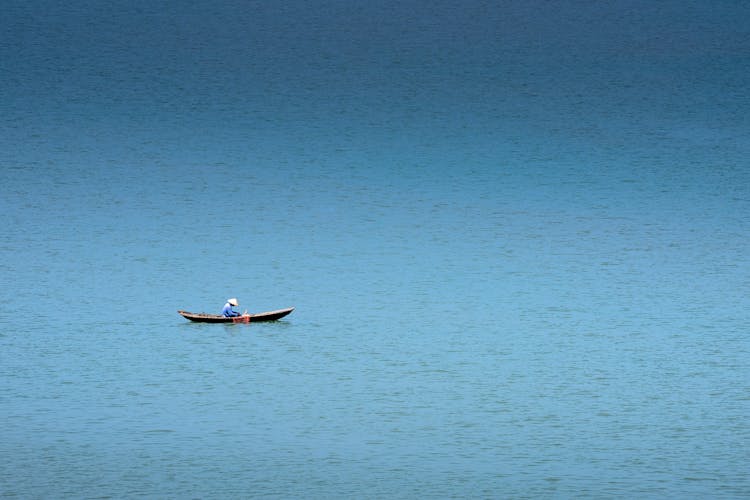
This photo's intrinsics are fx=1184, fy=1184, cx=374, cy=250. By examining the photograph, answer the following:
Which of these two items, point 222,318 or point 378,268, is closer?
point 222,318

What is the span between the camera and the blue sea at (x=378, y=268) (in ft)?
86.4

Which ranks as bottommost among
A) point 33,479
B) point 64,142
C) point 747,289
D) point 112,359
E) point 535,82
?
point 33,479

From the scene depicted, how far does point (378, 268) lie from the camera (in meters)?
66.4

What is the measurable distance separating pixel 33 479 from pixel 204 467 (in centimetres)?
348

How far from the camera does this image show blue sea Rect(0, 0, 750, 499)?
86.4ft

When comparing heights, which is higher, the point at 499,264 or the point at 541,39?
the point at 541,39

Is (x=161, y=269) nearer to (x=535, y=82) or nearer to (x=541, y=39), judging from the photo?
(x=535, y=82)

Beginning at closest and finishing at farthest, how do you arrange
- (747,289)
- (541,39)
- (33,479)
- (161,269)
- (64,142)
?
(33,479), (747,289), (161,269), (64,142), (541,39)

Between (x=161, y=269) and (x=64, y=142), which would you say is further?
(x=64, y=142)

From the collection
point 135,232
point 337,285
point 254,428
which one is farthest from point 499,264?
point 254,428

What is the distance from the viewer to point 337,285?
6016 cm

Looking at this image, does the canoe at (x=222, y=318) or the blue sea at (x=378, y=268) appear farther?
the canoe at (x=222, y=318)

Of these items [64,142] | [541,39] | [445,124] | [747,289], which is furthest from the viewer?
[541,39]

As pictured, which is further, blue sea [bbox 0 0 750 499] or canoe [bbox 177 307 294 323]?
canoe [bbox 177 307 294 323]
